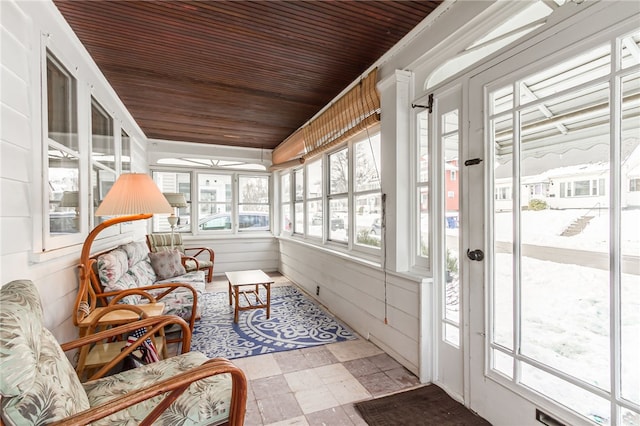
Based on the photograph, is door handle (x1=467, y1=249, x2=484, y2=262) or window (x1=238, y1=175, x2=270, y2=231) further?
window (x1=238, y1=175, x2=270, y2=231)

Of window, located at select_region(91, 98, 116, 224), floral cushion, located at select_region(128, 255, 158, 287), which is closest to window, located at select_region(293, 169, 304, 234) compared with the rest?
floral cushion, located at select_region(128, 255, 158, 287)

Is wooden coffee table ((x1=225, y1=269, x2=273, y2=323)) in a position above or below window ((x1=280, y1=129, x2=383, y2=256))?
below

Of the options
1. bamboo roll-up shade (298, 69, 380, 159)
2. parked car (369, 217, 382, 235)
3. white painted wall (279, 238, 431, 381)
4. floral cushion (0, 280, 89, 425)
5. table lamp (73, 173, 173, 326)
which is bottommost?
white painted wall (279, 238, 431, 381)

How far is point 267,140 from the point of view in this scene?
17.4ft

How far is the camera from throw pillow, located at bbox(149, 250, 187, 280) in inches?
149

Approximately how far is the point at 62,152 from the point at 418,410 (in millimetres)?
2867

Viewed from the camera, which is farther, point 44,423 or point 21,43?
point 21,43

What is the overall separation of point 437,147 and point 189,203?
4.91 metres

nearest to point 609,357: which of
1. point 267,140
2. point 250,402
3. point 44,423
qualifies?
point 250,402

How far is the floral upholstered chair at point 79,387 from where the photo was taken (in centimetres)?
86

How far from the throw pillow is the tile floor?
6.19 feet

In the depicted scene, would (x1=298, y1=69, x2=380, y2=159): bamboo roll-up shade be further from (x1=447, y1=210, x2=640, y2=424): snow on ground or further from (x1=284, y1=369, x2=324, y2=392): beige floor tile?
(x1=284, y1=369, x2=324, y2=392): beige floor tile

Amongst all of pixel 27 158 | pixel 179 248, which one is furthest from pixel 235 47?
pixel 179 248

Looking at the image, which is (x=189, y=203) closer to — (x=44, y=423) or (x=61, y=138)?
(x=61, y=138)
